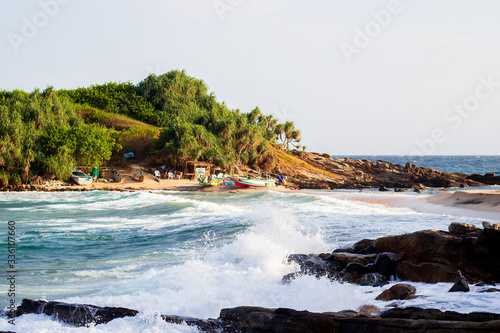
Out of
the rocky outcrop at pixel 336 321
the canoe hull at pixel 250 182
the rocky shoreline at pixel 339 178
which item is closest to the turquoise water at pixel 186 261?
the rocky outcrop at pixel 336 321

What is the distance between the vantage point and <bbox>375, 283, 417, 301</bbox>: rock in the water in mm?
7152

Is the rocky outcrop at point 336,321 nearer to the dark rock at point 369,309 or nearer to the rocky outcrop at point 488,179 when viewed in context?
the dark rock at point 369,309

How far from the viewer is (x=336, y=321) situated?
559 centimetres

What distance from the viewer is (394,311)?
5.98m

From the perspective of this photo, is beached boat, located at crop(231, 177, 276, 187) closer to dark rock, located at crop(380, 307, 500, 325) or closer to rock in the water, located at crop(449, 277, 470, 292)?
rock in the water, located at crop(449, 277, 470, 292)

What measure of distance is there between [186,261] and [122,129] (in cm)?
4654

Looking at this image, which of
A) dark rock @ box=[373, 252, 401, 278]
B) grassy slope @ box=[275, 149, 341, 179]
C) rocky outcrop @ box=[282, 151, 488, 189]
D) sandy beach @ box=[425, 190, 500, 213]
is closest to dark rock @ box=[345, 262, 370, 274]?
dark rock @ box=[373, 252, 401, 278]

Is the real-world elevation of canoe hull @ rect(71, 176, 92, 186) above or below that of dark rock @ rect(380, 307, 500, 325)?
above

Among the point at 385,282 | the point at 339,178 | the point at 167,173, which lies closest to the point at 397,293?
the point at 385,282

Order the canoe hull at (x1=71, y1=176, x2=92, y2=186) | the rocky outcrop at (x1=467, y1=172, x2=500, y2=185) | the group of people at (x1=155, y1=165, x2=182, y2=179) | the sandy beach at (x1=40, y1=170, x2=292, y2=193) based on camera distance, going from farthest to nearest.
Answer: the rocky outcrop at (x1=467, y1=172, x2=500, y2=185), the group of people at (x1=155, y1=165, x2=182, y2=179), the canoe hull at (x1=71, y1=176, x2=92, y2=186), the sandy beach at (x1=40, y1=170, x2=292, y2=193)

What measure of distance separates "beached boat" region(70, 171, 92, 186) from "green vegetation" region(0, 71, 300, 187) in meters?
0.72

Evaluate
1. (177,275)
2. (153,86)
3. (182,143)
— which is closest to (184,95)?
(153,86)

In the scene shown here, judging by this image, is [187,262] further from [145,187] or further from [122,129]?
[122,129]

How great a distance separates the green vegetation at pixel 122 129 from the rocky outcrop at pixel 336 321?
128 ft
